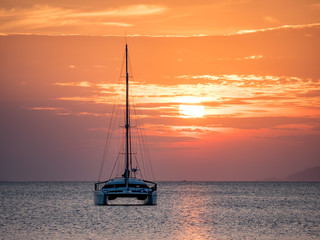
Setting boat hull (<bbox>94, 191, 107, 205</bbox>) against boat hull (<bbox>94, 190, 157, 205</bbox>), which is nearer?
boat hull (<bbox>94, 190, 157, 205</bbox>)

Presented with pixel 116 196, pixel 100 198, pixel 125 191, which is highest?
pixel 125 191

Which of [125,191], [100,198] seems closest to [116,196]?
[125,191]

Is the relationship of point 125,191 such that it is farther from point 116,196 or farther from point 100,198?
point 100,198

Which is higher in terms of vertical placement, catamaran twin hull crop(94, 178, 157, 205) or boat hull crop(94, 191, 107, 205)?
catamaran twin hull crop(94, 178, 157, 205)

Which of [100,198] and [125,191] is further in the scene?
[100,198]

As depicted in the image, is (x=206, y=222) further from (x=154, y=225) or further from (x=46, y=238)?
(x=46, y=238)

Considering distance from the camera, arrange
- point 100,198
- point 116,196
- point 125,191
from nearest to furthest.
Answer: point 125,191, point 116,196, point 100,198

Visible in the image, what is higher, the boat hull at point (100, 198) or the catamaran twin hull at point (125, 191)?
the catamaran twin hull at point (125, 191)

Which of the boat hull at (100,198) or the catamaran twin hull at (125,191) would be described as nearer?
the catamaran twin hull at (125,191)

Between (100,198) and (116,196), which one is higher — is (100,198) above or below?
below

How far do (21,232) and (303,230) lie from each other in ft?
85.6

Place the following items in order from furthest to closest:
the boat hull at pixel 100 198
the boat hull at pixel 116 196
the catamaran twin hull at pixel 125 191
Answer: the boat hull at pixel 100 198 → the boat hull at pixel 116 196 → the catamaran twin hull at pixel 125 191

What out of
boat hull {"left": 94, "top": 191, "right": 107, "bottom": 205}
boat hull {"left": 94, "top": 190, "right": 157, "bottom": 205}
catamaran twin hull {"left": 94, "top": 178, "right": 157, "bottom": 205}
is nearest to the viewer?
catamaran twin hull {"left": 94, "top": 178, "right": 157, "bottom": 205}

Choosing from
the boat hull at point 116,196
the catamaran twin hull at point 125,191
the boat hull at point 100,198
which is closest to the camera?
the catamaran twin hull at point 125,191
